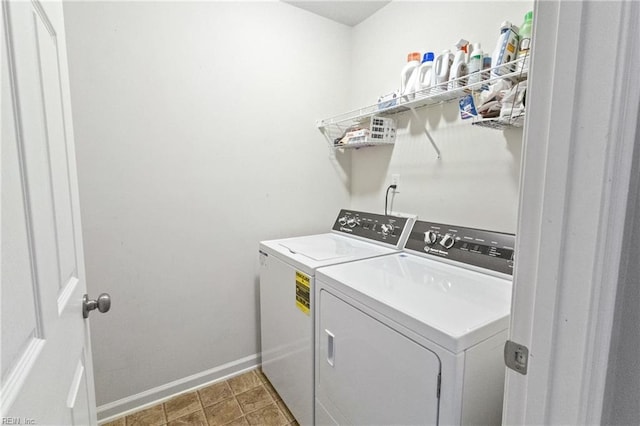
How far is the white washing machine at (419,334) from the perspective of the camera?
2.77 feet

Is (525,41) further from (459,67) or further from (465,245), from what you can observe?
(465,245)

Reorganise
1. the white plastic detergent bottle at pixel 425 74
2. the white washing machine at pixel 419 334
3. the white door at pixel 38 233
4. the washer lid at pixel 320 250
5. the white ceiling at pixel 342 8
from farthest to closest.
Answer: the white ceiling at pixel 342 8
the white plastic detergent bottle at pixel 425 74
the washer lid at pixel 320 250
the white washing machine at pixel 419 334
the white door at pixel 38 233

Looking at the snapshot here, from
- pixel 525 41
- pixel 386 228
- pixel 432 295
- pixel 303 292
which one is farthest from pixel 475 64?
pixel 303 292

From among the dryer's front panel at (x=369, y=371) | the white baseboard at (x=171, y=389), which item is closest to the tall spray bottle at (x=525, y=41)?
the dryer's front panel at (x=369, y=371)

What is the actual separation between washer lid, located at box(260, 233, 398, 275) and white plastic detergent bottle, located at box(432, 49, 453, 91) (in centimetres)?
90

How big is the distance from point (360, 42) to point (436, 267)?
175cm

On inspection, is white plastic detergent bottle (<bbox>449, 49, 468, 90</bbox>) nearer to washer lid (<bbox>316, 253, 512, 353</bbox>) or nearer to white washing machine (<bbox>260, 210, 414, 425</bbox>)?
white washing machine (<bbox>260, 210, 414, 425</bbox>)

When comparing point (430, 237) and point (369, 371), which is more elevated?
point (430, 237)

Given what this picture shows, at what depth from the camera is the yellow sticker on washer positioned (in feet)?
4.65

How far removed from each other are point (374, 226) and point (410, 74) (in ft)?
2.98

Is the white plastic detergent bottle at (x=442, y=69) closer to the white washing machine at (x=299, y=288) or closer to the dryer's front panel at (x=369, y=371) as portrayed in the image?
A: the white washing machine at (x=299, y=288)

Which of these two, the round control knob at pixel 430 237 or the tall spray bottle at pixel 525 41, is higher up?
the tall spray bottle at pixel 525 41

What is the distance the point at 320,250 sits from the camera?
171 centimetres

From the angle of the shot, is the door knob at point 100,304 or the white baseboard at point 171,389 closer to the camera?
the door knob at point 100,304
